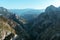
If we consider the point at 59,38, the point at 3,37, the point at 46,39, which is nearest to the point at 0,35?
the point at 3,37

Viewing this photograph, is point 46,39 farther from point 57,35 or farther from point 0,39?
point 0,39

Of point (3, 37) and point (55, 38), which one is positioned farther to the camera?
point (3, 37)

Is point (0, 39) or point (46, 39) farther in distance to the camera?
point (46, 39)

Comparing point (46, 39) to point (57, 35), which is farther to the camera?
point (46, 39)

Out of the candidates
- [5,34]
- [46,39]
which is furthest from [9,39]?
[46,39]

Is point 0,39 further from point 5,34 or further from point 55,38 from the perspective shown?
point 55,38

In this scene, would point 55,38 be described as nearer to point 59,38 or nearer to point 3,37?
point 59,38

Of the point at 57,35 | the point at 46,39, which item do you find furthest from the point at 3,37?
the point at 57,35
